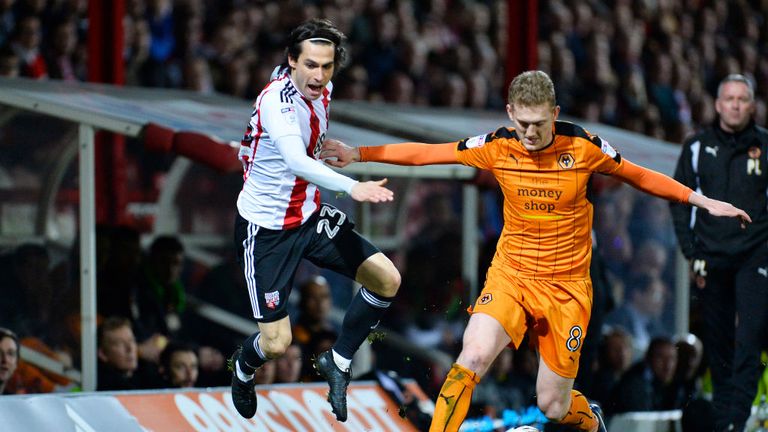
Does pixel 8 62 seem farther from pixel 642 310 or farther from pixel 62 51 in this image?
pixel 642 310

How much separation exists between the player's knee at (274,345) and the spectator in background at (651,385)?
11.4 feet

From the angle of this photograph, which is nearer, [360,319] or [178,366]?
[360,319]

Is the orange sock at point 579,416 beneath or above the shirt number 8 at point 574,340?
beneath

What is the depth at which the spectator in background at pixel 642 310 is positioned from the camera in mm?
12844

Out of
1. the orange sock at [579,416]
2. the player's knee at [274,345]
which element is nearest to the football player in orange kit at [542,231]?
the orange sock at [579,416]

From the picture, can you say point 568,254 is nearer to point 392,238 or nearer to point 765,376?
point 765,376

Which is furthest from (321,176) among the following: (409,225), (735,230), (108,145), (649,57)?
(649,57)

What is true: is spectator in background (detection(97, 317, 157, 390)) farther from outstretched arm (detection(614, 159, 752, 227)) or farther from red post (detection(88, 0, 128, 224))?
outstretched arm (detection(614, 159, 752, 227))

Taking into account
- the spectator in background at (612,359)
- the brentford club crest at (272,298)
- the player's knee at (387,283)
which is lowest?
the spectator in background at (612,359)

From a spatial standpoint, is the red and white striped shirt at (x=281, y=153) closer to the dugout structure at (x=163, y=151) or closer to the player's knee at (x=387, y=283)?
the player's knee at (x=387, y=283)

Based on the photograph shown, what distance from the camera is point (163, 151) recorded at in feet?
29.3

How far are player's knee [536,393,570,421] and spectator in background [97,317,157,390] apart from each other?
264cm

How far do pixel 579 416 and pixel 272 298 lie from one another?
159 centimetres

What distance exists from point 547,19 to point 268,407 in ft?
28.0
